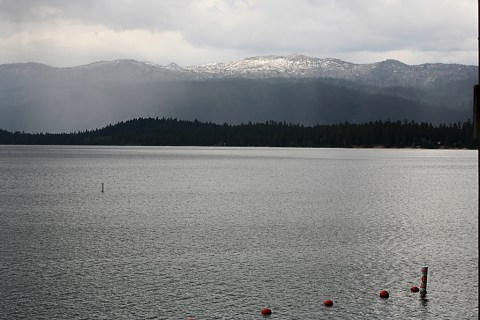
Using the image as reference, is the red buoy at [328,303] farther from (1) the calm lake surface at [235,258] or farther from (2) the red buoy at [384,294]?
(2) the red buoy at [384,294]

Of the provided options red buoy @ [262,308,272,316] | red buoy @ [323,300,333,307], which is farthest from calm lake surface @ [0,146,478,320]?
red buoy @ [323,300,333,307]

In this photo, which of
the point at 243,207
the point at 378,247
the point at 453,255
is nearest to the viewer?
the point at 453,255

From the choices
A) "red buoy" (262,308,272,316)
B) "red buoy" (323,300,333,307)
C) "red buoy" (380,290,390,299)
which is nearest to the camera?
"red buoy" (262,308,272,316)

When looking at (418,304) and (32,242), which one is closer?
(418,304)

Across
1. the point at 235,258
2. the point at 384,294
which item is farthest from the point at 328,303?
the point at 235,258

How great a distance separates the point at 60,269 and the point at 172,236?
48.6 ft

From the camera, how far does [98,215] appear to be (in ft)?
227

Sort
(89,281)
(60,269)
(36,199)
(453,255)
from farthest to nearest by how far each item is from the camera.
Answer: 1. (36,199)
2. (453,255)
3. (60,269)
4. (89,281)

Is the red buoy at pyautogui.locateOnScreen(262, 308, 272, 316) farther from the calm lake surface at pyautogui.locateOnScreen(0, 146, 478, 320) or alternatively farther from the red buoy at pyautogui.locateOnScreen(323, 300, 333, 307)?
the red buoy at pyautogui.locateOnScreen(323, 300, 333, 307)

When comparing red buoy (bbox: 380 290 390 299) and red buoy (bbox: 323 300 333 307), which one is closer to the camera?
red buoy (bbox: 323 300 333 307)

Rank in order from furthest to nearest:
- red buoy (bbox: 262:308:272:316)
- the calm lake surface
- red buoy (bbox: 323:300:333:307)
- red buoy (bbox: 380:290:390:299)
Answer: red buoy (bbox: 380:290:390:299) < red buoy (bbox: 323:300:333:307) < the calm lake surface < red buoy (bbox: 262:308:272:316)

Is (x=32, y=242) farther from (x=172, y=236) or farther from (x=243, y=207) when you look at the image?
(x=243, y=207)

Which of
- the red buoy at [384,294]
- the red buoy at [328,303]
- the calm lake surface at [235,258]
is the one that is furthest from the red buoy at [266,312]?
the red buoy at [384,294]

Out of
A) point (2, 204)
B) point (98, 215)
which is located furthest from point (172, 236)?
point (2, 204)
